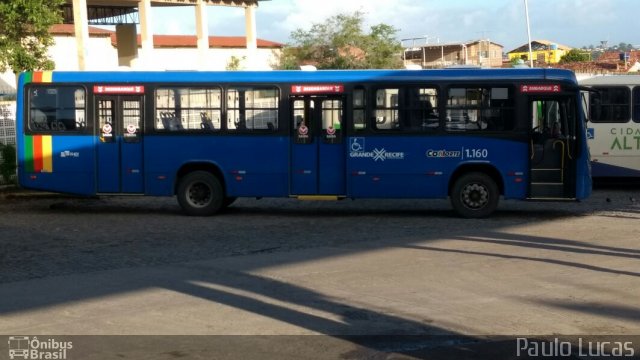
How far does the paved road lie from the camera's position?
8.55m

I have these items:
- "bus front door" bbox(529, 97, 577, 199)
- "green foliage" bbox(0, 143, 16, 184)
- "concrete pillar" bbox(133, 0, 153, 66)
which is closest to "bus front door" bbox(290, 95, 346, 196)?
"bus front door" bbox(529, 97, 577, 199)

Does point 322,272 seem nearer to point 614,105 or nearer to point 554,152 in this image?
point 554,152

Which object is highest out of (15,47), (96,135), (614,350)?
(15,47)

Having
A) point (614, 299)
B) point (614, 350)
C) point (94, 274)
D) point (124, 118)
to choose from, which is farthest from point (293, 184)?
point (614, 350)

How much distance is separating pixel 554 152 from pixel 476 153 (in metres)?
1.55

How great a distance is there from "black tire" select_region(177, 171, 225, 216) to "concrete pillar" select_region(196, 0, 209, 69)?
24694 millimetres

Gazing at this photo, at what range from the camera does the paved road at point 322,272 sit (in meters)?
8.55

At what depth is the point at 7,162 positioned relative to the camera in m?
21.4

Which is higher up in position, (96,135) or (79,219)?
(96,135)

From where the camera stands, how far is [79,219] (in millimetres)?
17297

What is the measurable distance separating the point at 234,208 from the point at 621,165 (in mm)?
10908

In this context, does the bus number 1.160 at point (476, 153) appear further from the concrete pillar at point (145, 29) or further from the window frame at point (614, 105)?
the concrete pillar at point (145, 29)

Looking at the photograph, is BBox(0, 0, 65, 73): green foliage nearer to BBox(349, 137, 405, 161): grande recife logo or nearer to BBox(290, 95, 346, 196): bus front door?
BBox(290, 95, 346, 196): bus front door

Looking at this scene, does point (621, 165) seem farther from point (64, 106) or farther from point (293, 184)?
point (64, 106)
